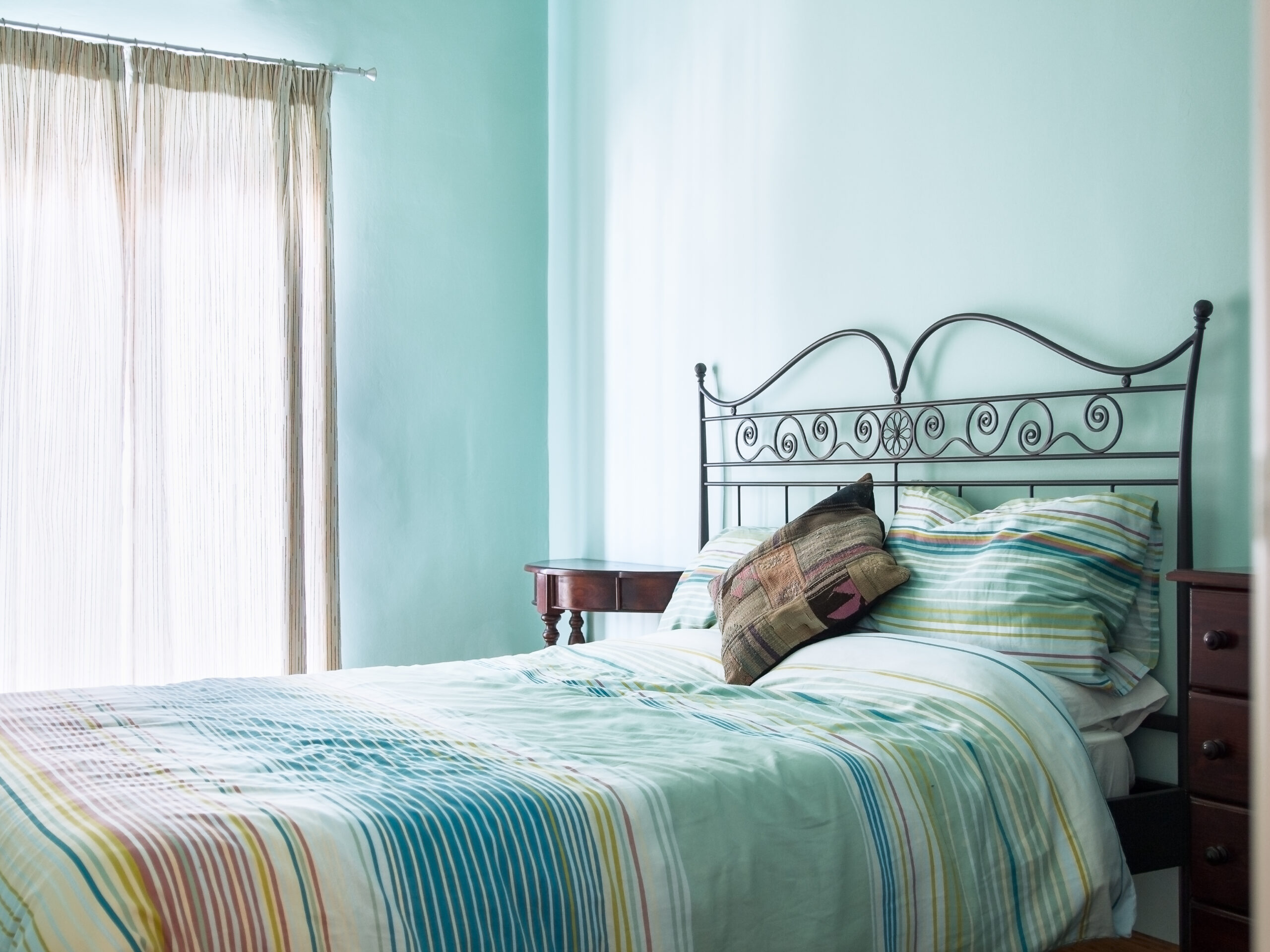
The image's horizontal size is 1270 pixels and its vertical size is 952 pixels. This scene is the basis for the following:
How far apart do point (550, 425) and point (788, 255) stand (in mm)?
1463

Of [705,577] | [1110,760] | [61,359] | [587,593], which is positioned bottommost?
[1110,760]

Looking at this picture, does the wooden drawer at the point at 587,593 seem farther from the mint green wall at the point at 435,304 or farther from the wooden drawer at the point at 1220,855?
the wooden drawer at the point at 1220,855

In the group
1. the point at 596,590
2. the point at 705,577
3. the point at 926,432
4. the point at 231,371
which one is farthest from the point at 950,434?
the point at 231,371

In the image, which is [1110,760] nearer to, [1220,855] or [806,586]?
[1220,855]

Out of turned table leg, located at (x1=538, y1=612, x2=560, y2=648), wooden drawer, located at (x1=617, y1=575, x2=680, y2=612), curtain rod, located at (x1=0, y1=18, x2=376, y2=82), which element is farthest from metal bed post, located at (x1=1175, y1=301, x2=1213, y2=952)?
curtain rod, located at (x1=0, y1=18, x2=376, y2=82)

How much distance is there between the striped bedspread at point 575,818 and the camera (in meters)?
1.26

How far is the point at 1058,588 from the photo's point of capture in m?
2.08

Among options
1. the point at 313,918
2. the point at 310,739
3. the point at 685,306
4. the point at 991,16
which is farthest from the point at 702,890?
the point at 685,306

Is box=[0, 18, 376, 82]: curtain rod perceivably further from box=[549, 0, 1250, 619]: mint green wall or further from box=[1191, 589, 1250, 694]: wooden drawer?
box=[1191, 589, 1250, 694]: wooden drawer

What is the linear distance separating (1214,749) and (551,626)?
2.19 m

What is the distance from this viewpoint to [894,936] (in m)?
1.61

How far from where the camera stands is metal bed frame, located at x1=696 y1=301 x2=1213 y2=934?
6.43ft

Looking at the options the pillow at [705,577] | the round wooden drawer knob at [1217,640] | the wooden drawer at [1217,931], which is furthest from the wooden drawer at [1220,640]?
the pillow at [705,577]

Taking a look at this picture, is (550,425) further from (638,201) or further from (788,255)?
(788,255)
